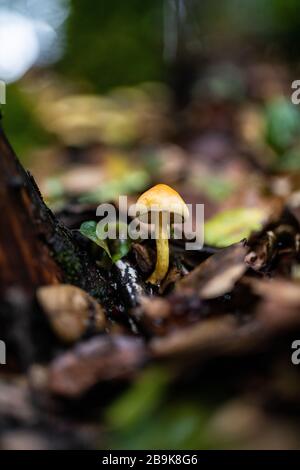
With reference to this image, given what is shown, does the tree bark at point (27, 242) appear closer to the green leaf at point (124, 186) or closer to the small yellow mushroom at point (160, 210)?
the small yellow mushroom at point (160, 210)

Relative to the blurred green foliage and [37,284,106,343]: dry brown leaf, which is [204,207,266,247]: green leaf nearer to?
[37,284,106,343]: dry brown leaf

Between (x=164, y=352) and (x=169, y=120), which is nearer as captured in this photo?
(x=164, y=352)

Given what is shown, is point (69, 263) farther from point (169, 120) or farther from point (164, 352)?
point (169, 120)

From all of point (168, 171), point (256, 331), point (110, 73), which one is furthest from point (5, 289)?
point (110, 73)

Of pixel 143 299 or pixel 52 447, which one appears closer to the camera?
pixel 52 447

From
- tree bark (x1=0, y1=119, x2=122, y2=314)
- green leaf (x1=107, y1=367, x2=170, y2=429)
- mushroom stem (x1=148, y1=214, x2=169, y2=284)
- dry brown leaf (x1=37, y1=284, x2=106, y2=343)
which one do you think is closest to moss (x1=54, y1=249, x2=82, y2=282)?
tree bark (x1=0, y1=119, x2=122, y2=314)

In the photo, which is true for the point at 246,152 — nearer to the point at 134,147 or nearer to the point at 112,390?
the point at 134,147

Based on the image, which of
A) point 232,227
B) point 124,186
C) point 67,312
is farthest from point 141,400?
point 124,186
